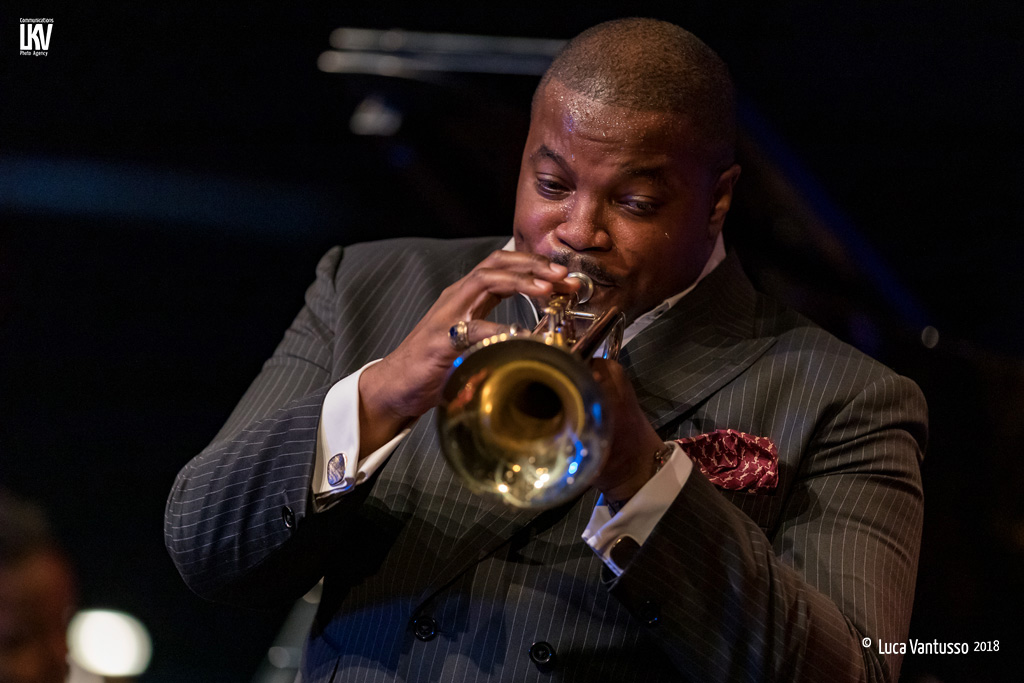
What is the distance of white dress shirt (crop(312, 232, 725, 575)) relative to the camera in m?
1.79

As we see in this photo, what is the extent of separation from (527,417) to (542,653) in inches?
21.0

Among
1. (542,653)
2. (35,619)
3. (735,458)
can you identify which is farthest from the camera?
(35,619)

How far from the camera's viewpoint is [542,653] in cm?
200

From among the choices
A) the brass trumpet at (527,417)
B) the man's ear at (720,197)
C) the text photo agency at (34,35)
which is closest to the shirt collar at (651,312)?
the man's ear at (720,197)

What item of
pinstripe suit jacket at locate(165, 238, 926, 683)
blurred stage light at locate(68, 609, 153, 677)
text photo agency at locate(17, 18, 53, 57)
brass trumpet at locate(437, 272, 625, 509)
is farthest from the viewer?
blurred stage light at locate(68, 609, 153, 677)

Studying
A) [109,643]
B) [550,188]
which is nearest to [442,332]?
[550,188]

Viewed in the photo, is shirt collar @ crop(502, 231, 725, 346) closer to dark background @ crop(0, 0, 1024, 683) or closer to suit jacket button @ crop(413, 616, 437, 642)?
dark background @ crop(0, 0, 1024, 683)

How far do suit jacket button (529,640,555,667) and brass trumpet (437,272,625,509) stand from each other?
0.44 meters

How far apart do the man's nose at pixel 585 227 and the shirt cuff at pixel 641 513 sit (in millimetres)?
531

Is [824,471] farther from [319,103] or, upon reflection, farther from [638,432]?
[319,103]

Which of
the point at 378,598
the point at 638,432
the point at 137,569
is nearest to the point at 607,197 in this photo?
the point at 638,432

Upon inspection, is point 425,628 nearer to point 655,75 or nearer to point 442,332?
point 442,332

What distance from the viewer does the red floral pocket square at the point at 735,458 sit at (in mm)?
2082

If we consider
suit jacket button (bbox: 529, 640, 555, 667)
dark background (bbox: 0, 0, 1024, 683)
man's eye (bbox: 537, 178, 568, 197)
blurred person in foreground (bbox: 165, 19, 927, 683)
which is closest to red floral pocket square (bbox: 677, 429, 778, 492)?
blurred person in foreground (bbox: 165, 19, 927, 683)
